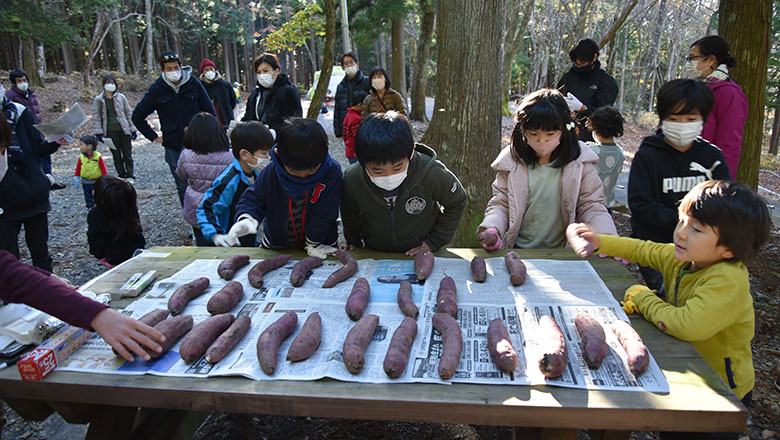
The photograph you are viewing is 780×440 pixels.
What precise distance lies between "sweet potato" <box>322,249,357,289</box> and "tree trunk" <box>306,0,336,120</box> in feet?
19.6

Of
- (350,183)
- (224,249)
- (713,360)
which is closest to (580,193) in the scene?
(713,360)

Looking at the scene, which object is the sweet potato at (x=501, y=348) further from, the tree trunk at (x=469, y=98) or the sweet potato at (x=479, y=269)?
the tree trunk at (x=469, y=98)

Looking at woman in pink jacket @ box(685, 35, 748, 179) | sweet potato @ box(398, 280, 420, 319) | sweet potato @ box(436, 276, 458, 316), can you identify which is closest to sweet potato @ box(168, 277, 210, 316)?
sweet potato @ box(398, 280, 420, 319)

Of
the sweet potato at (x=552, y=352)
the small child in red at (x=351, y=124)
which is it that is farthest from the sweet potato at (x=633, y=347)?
the small child in red at (x=351, y=124)

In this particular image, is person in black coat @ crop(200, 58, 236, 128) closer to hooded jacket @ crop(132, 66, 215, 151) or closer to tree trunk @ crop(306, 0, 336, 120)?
hooded jacket @ crop(132, 66, 215, 151)

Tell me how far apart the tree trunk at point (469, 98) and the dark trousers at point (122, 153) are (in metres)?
6.78

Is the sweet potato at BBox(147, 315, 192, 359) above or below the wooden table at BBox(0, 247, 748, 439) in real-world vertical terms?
above

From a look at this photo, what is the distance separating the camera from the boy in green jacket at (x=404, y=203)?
273 cm

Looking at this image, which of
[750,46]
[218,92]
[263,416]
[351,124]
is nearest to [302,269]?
[263,416]

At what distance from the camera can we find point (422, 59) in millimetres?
16156

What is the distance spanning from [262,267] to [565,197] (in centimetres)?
193

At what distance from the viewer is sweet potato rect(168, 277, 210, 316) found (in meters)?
2.18

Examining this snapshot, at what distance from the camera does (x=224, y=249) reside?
9.87 ft

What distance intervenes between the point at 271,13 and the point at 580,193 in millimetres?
36404
